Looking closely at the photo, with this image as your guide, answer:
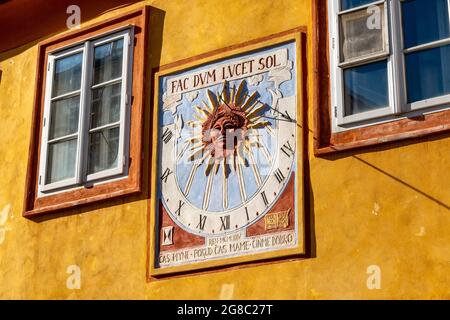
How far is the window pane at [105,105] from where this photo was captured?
10430 millimetres

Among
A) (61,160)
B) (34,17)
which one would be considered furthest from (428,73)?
(34,17)

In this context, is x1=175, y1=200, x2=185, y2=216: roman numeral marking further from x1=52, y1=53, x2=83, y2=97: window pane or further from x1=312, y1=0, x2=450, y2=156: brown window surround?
x1=52, y1=53, x2=83, y2=97: window pane

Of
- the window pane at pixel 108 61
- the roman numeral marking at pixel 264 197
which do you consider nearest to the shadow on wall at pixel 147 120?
the window pane at pixel 108 61

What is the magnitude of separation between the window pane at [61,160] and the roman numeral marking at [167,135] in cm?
104

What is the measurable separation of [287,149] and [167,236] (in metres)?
1.29

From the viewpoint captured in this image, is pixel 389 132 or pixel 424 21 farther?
pixel 424 21

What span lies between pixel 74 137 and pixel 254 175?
7.08ft

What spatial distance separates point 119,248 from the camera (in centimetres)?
990

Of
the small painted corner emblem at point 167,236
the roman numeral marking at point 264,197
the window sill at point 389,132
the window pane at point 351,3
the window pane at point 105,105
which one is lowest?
the small painted corner emblem at point 167,236

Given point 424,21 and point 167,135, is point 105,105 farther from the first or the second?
point 424,21

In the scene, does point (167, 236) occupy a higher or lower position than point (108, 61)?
lower

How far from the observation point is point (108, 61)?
10625 millimetres

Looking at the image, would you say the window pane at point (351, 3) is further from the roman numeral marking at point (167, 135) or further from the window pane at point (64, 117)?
the window pane at point (64, 117)
